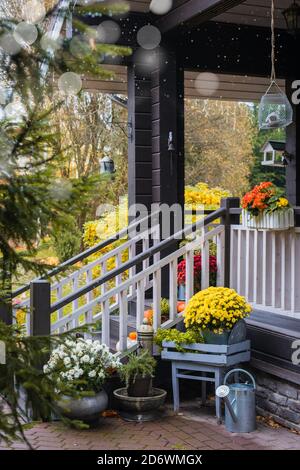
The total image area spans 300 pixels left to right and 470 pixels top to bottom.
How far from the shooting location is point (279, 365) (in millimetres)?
4992

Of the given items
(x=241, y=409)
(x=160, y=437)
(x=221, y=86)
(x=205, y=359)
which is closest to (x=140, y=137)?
(x=221, y=86)

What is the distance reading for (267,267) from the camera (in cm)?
568

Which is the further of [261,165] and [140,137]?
[261,165]

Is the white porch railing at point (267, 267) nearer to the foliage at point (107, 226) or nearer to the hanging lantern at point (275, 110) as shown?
the hanging lantern at point (275, 110)

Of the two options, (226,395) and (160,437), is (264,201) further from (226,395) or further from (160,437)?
(160,437)

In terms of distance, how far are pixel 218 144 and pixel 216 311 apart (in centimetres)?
1491

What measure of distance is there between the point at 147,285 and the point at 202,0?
2.99 metres

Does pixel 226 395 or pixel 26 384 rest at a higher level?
pixel 26 384

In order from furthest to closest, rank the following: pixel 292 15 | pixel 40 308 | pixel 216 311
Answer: pixel 292 15 → pixel 40 308 → pixel 216 311

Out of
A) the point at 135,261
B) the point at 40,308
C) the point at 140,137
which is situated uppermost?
the point at 140,137
